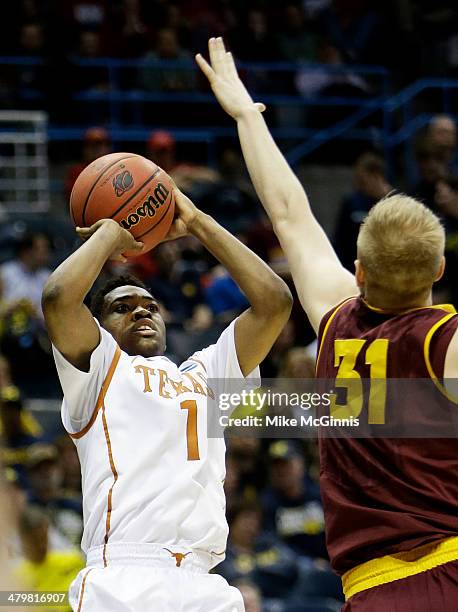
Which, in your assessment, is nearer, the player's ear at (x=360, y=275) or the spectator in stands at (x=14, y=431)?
the player's ear at (x=360, y=275)

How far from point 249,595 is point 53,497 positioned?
59.8 inches

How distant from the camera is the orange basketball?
4.38 metres

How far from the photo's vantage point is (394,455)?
3.40 m

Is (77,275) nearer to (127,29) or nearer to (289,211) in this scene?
(289,211)

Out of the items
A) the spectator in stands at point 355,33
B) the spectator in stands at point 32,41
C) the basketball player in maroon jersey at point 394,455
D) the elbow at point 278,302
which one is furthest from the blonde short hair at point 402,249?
the spectator in stands at point 355,33

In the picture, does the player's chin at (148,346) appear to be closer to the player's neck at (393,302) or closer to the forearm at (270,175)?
the forearm at (270,175)

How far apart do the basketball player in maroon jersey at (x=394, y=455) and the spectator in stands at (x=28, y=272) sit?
21.2 feet

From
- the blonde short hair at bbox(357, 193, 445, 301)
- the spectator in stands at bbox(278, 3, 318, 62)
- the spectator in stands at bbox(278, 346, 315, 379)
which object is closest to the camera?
the blonde short hair at bbox(357, 193, 445, 301)

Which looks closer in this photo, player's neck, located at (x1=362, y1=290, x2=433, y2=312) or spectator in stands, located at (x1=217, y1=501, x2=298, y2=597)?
player's neck, located at (x1=362, y1=290, x2=433, y2=312)

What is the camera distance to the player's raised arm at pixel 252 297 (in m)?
4.44

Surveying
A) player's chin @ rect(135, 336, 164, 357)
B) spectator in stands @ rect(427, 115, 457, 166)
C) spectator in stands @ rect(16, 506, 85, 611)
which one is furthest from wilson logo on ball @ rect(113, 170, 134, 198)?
spectator in stands @ rect(427, 115, 457, 166)

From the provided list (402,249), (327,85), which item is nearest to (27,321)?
(327,85)

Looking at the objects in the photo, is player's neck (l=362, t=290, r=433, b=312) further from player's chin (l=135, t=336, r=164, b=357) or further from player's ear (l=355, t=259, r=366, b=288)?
player's chin (l=135, t=336, r=164, b=357)

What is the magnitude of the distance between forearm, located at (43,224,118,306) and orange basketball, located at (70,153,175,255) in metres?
0.29
